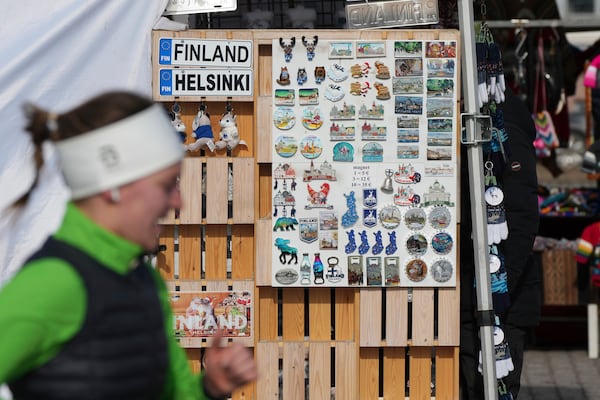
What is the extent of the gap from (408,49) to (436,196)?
66 cm

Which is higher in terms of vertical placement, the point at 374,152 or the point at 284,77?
the point at 284,77

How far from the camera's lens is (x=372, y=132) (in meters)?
5.12

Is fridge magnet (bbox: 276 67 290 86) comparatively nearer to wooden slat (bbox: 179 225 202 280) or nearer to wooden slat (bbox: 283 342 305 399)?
wooden slat (bbox: 179 225 202 280)

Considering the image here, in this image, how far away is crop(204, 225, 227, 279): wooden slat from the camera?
206 inches

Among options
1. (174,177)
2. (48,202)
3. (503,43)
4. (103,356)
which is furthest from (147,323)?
(503,43)

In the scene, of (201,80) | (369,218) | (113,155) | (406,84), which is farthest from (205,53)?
(113,155)

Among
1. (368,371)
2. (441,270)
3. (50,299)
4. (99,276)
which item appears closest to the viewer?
(50,299)

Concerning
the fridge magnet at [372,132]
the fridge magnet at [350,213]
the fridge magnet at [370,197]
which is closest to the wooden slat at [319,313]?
the fridge magnet at [350,213]

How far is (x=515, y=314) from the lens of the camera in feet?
18.8

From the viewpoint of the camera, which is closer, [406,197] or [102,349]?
[102,349]

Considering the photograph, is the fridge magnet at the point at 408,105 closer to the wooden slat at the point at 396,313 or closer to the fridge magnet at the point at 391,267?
the fridge magnet at the point at 391,267

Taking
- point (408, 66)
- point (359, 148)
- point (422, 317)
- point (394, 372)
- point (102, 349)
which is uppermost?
point (408, 66)

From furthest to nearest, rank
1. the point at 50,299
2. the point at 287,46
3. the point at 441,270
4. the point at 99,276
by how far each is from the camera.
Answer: the point at 441,270 → the point at 287,46 → the point at 99,276 → the point at 50,299

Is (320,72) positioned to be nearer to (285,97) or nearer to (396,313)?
(285,97)
